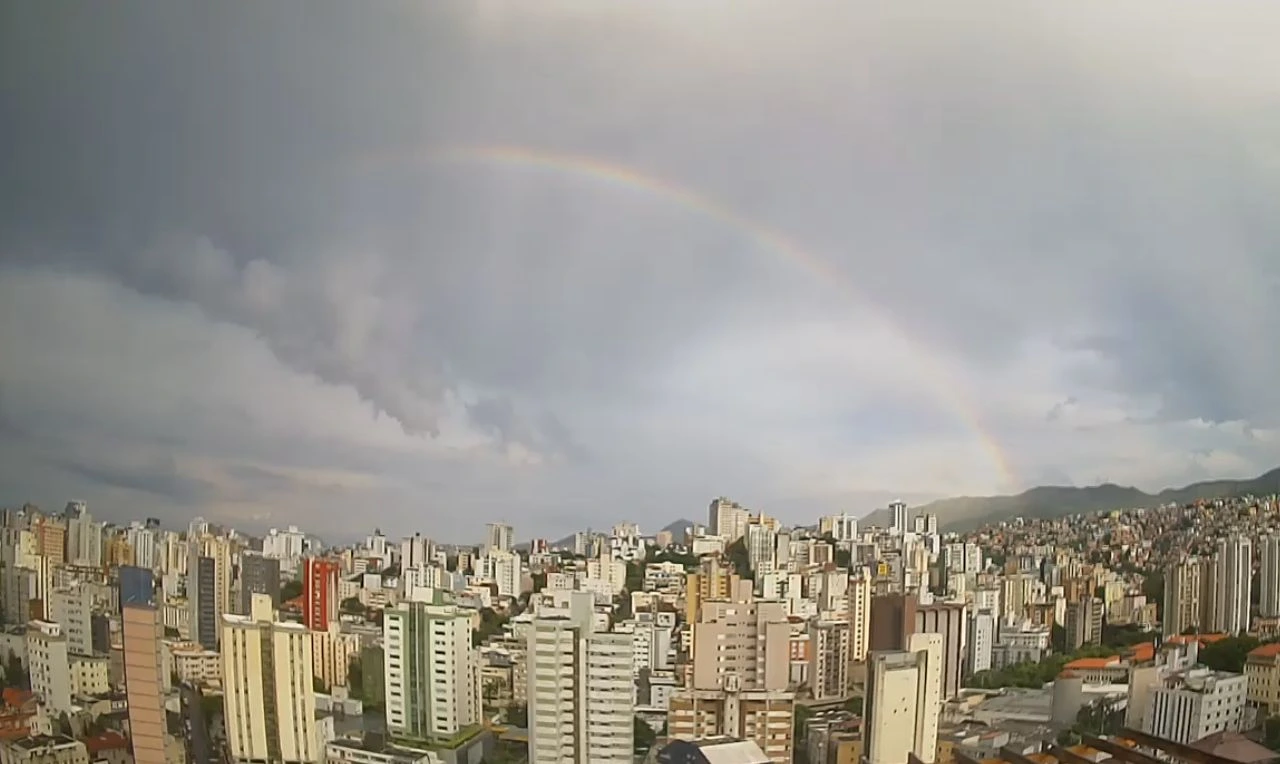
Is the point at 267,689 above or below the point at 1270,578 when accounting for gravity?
below

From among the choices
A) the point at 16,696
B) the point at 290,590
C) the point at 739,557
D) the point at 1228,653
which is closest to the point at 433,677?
the point at 290,590

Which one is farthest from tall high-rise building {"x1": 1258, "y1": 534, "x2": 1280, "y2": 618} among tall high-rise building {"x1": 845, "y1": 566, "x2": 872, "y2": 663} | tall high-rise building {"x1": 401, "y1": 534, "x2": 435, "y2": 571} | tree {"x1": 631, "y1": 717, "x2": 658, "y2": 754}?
tall high-rise building {"x1": 401, "y1": 534, "x2": 435, "y2": 571}

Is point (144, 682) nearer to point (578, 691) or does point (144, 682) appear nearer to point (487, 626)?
point (487, 626)

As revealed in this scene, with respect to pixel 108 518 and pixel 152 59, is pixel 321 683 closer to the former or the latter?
pixel 108 518

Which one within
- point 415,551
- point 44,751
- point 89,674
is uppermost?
point 415,551

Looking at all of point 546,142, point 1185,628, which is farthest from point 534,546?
point 1185,628

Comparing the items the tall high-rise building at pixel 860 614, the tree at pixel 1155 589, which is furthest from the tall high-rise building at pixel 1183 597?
the tall high-rise building at pixel 860 614
